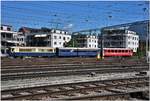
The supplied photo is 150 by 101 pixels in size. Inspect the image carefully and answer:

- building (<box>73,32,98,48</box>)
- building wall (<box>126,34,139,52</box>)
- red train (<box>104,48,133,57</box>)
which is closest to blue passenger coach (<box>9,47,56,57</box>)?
red train (<box>104,48,133,57</box>)

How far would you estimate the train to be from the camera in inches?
2392

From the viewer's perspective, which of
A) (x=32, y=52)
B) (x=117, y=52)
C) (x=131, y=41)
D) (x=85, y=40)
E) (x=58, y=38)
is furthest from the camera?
(x=131, y=41)

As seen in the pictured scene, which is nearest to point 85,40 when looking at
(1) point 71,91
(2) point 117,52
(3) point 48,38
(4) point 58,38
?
(4) point 58,38

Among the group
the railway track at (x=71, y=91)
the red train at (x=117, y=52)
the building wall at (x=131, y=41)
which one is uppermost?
the building wall at (x=131, y=41)

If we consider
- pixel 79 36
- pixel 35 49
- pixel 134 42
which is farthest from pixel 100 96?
pixel 134 42

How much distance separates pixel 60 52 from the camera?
215 feet

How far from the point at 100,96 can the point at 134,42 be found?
109741 mm

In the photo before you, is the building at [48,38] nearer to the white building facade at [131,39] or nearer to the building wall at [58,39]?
the building wall at [58,39]

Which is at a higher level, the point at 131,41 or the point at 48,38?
the point at 48,38

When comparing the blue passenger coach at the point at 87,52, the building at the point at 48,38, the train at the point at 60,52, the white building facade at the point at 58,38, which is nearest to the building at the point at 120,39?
the building at the point at 48,38

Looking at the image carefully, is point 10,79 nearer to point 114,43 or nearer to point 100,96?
point 100,96

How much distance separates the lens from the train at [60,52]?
2392 inches

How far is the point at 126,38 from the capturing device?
110 m

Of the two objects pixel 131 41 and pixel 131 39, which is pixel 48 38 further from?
pixel 131 41
